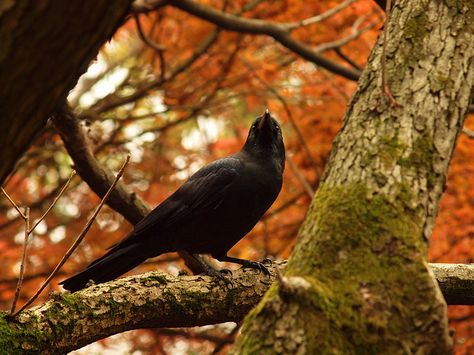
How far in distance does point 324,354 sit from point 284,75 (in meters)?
6.52

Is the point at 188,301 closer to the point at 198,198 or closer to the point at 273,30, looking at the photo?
the point at 198,198

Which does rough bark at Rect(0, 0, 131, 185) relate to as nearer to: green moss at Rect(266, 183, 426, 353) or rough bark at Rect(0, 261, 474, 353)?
green moss at Rect(266, 183, 426, 353)

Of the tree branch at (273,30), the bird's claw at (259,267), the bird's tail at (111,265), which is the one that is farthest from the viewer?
the tree branch at (273,30)

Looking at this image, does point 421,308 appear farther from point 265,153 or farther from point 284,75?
point 284,75

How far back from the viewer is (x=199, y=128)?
28.2ft

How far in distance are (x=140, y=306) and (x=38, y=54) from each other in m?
2.17

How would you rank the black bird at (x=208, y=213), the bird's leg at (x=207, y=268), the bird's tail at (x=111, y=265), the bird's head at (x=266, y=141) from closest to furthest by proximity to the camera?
the bird's leg at (x=207, y=268) < the bird's tail at (x=111, y=265) < the black bird at (x=208, y=213) < the bird's head at (x=266, y=141)

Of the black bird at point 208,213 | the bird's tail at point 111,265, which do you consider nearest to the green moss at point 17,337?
the bird's tail at point 111,265

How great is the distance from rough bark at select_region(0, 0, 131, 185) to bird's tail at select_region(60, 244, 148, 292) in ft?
10.0

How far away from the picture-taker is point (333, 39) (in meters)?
7.46

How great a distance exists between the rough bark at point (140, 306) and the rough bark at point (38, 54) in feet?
5.07

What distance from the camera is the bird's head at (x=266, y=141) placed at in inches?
Result: 213

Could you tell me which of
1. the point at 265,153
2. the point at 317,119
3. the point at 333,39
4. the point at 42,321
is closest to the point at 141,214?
the point at 265,153

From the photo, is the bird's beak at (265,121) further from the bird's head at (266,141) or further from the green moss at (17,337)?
the green moss at (17,337)
